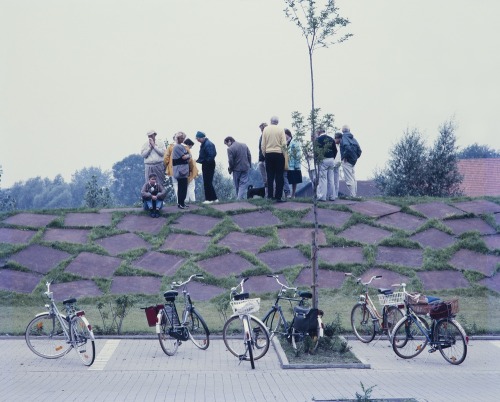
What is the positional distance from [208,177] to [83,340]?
1029 centimetres

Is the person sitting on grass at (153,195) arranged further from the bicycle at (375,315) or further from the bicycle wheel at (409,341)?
the bicycle wheel at (409,341)

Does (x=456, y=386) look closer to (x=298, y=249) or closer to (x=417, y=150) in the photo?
(x=298, y=249)

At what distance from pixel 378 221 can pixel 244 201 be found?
11.1ft

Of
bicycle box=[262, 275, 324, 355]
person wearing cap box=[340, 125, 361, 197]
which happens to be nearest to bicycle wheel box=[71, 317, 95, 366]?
bicycle box=[262, 275, 324, 355]

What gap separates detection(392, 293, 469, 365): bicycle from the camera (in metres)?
11.1

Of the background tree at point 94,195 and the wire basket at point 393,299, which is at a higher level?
the background tree at point 94,195

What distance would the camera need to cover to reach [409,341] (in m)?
11.7

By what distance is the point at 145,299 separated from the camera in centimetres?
1589

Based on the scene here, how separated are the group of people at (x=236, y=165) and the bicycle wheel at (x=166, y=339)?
7.84 metres

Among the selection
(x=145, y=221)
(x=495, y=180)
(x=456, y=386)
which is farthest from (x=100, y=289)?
(x=495, y=180)

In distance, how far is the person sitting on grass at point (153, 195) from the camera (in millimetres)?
19828

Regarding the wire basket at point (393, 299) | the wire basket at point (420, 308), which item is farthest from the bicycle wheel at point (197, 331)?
the wire basket at point (420, 308)

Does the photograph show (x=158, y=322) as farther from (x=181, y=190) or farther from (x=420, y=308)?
(x=181, y=190)

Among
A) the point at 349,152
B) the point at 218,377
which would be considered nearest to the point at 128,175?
the point at 349,152
